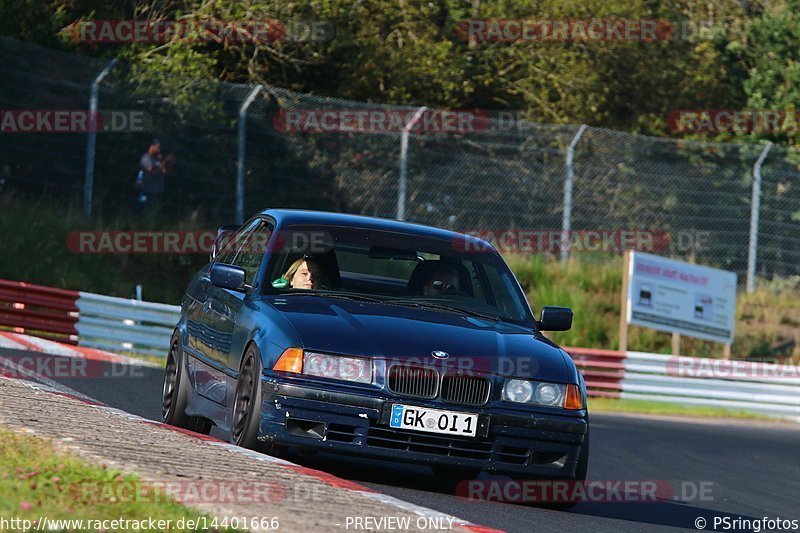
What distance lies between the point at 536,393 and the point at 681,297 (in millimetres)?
16749

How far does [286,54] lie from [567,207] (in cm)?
747

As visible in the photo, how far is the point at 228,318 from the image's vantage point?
9.29 meters

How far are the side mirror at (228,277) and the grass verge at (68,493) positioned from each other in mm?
2573

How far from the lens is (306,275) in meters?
9.28

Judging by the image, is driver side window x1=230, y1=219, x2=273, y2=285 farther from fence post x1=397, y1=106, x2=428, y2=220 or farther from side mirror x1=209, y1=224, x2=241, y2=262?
fence post x1=397, y1=106, x2=428, y2=220

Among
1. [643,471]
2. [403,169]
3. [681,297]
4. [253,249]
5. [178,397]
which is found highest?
[253,249]

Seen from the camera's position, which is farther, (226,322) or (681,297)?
(681,297)

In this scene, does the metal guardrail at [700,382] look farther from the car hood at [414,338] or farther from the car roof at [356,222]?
the car hood at [414,338]

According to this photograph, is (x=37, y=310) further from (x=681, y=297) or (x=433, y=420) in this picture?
(x=433, y=420)

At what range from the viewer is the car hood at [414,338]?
8164mm

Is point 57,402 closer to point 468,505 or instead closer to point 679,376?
point 468,505

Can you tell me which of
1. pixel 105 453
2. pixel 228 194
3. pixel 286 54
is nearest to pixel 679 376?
pixel 228 194

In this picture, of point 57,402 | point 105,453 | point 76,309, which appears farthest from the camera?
point 76,309

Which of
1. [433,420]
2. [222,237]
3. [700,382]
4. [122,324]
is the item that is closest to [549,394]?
[433,420]
